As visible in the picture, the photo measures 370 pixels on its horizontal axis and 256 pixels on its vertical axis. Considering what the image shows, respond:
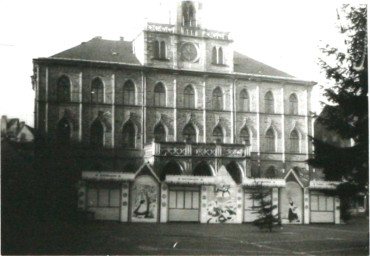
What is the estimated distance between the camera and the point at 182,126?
9.25 m

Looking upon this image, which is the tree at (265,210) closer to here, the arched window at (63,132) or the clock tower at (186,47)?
the clock tower at (186,47)

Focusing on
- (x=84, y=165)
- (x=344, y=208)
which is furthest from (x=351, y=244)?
(x=84, y=165)

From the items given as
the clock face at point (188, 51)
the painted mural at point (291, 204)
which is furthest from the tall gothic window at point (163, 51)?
the painted mural at point (291, 204)

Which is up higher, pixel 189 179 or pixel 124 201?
pixel 189 179

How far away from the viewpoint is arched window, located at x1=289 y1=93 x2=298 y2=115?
956 centimetres

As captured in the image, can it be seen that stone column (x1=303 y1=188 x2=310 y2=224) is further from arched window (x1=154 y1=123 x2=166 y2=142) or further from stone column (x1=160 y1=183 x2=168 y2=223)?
arched window (x1=154 y1=123 x2=166 y2=142)

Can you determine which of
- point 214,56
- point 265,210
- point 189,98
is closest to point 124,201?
point 189,98

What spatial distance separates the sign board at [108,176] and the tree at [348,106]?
3064 mm

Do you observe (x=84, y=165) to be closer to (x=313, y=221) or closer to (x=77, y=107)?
(x=77, y=107)

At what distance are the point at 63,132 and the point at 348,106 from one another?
175 inches

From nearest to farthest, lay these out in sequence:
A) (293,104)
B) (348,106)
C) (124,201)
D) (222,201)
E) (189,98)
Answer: (348,106) → (124,201) → (189,98) → (293,104) → (222,201)

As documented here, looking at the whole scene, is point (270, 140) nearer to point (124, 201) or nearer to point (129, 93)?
point (129, 93)

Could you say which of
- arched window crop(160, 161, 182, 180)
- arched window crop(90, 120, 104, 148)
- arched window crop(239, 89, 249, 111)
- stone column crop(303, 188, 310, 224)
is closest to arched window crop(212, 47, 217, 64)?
arched window crop(239, 89, 249, 111)

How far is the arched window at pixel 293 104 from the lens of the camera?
956 centimetres
